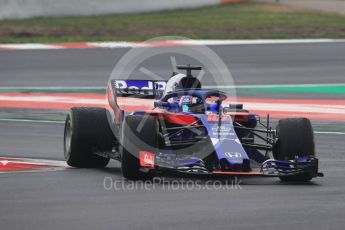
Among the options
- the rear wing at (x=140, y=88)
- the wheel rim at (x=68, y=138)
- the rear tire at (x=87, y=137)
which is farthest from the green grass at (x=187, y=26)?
the rear tire at (x=87, y=137)

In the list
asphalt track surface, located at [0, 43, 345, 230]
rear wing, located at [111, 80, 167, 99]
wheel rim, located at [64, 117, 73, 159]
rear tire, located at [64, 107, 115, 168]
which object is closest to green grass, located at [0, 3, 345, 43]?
asphalt track surface, located at [0, 43, 345, 230]

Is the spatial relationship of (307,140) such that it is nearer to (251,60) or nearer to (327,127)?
(327,127)

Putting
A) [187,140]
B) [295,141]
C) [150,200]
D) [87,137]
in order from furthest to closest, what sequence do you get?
[87,137] → [187,140] → [295,141] → [150,200]

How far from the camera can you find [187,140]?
1139 cm

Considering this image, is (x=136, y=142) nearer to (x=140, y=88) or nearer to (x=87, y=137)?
(x=87, y=137)

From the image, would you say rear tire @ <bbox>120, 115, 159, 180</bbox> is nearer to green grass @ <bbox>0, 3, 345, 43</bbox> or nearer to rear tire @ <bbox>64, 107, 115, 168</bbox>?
rear tire @ <bbox>64, 107, 115, 168</bbox>

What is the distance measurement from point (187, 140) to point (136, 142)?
0.70 metres

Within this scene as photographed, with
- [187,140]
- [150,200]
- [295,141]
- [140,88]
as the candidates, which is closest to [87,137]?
[140,88]

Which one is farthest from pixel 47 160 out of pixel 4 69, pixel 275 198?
pixel 4 69

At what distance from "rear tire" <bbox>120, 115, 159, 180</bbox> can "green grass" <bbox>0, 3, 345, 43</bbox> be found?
1593 cm

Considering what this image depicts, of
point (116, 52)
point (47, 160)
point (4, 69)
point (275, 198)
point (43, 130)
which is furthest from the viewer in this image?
point (116, 52)

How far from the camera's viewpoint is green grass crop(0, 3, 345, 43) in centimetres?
2778

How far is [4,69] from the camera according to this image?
23.3 meters

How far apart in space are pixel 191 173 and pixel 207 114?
3.33 feet
